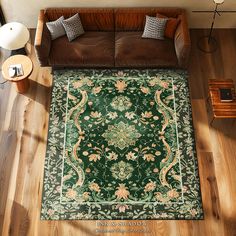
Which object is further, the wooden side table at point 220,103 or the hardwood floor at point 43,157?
the wooden side table at point 220,103

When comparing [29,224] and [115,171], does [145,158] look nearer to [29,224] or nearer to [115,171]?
[115,171]

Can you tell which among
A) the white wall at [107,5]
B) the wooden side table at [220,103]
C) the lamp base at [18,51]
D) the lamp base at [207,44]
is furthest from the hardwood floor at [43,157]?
the white wall at [107,5]

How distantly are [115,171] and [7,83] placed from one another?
2.18m

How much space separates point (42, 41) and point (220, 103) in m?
2.64

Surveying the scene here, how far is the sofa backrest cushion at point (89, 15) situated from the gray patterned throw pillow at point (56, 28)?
5.8 inches

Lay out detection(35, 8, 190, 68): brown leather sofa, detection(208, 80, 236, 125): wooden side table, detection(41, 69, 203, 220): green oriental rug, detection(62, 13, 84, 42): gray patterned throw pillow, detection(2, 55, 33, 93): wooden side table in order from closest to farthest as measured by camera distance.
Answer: detection(41, 69, 203, 220): green oriental rug
detection(208, 80, 236, 125): wooden side table
detection(2, 55, 33, 93): wooden side table
detection(35, 8, 190, 68): brown leather sofa
detection(62, 13, 84, 42): gray patterned throw pillow

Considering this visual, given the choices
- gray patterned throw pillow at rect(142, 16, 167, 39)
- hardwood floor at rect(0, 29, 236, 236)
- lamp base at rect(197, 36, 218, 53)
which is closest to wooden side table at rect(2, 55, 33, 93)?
hardwood floor at rect(0, 29, 236, 236)

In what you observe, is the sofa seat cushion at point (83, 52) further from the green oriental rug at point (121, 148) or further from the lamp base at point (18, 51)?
the lamp base at point (18, 51)

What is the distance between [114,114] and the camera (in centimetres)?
524

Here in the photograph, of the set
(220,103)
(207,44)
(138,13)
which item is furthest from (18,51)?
(220,103)

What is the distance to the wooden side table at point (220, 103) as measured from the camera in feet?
15.9

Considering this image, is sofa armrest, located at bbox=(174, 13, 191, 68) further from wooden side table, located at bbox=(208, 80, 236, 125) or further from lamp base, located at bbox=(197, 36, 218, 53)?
lamp base, located at bbox=(197, 36, 218, 53)

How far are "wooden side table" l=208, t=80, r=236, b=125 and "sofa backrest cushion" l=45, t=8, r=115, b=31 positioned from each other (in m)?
1.85

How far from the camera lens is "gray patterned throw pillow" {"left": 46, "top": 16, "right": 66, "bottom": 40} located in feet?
18.0
